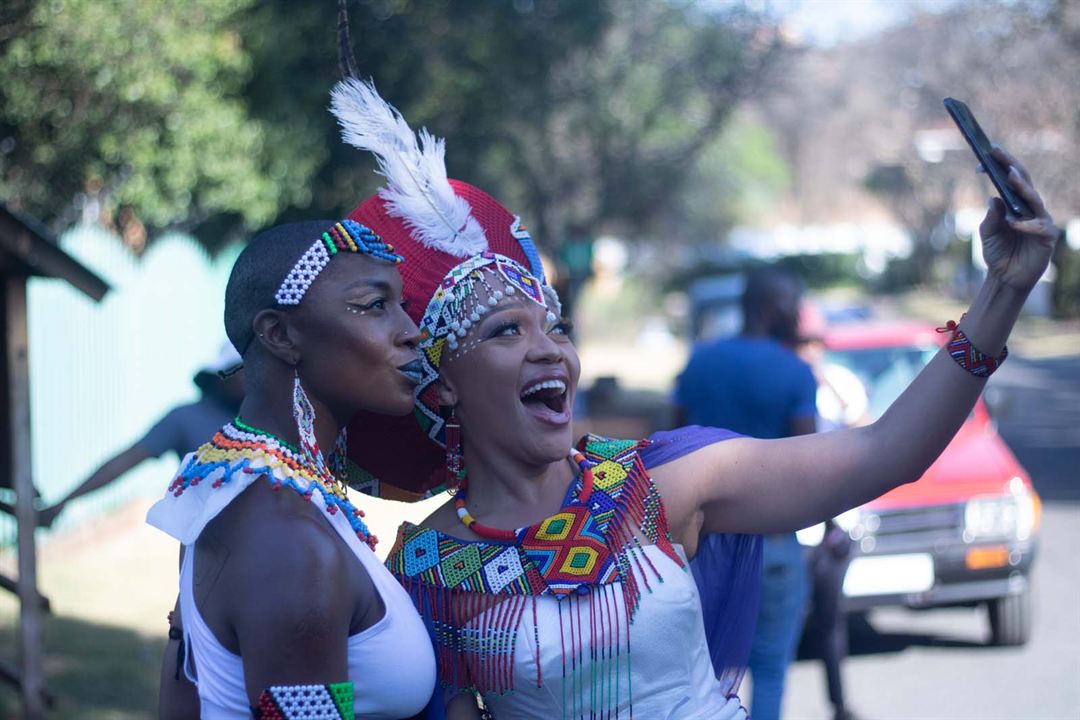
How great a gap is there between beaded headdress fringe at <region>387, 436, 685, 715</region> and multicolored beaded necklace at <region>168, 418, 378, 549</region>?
11.0 inches

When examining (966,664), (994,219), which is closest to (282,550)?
(994,219)

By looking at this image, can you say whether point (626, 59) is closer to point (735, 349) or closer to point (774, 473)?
point (735, 349)

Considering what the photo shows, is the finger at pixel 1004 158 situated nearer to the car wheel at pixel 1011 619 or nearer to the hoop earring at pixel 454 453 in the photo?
the hoop earring at pixel 454 453

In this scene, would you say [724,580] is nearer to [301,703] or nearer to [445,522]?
[445,522]

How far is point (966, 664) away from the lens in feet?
24.8

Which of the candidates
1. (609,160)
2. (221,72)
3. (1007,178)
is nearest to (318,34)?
(221,72)

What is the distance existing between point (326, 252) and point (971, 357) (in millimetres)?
1244

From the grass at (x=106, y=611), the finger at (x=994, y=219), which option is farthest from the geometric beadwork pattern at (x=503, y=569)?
the grass at (x=106, y=611)

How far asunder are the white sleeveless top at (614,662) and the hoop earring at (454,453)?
37cm

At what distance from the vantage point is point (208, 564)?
83.1 inches

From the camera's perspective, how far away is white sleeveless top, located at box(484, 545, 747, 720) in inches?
97.1

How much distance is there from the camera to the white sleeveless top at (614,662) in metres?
2.47

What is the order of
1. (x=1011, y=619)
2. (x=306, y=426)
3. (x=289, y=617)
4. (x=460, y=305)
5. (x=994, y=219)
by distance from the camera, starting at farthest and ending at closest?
(x=1011, y=619)
(x=460, y=305)
(x=994, y=219)
(x=306, y=426)
(x=289, y=617)

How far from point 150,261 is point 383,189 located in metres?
9.75
